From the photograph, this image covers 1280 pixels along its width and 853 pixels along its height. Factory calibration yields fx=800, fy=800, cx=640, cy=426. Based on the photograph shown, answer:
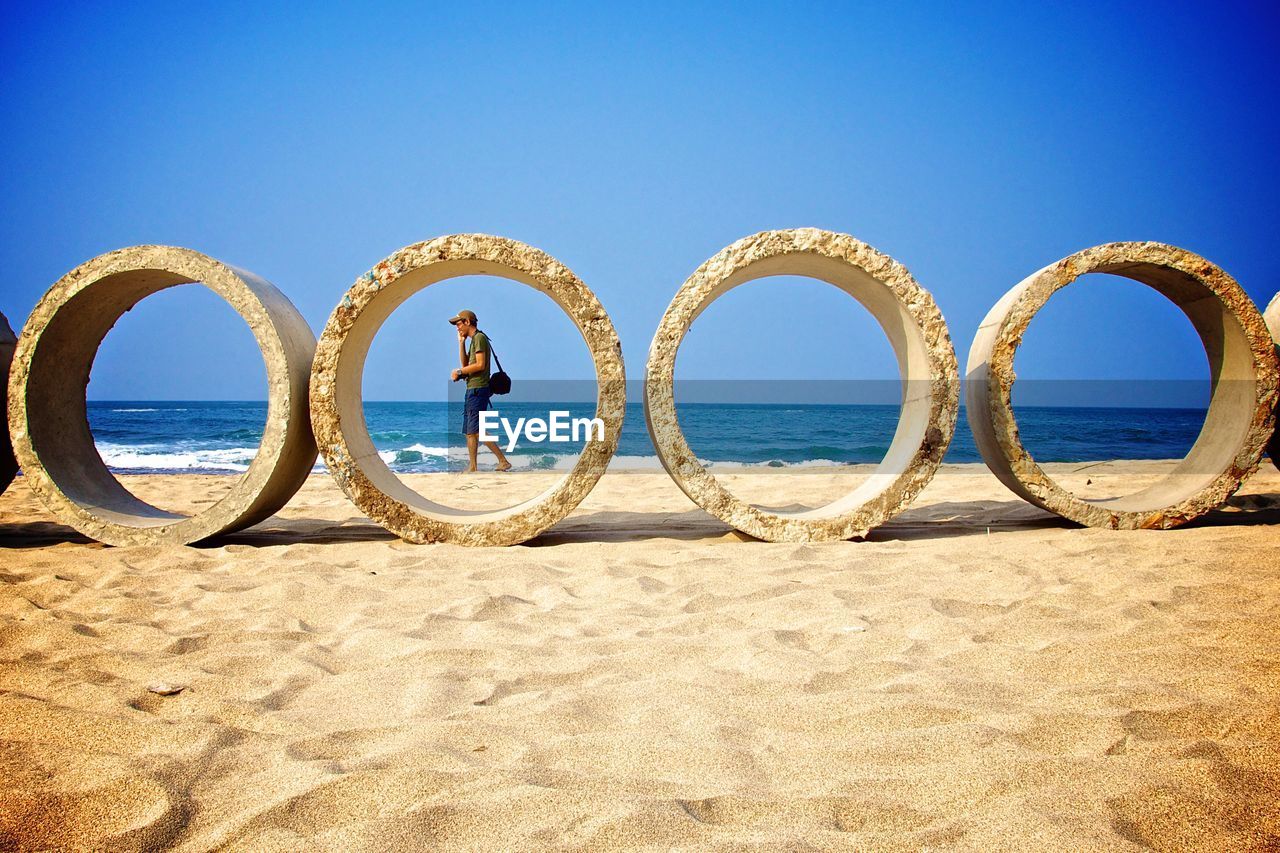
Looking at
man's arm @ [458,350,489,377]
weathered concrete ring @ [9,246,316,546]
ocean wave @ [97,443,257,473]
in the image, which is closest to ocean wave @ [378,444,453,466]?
ocean wave @ [97,443,257,473]

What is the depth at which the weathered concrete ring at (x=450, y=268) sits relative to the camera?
15.8 ft

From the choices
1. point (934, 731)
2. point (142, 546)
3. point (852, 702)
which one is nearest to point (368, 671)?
point (852, 702)

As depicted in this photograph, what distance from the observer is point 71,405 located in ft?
18.5

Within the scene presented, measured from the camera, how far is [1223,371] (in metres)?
5.72

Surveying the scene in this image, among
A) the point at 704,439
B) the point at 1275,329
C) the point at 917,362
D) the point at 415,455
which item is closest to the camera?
the point at 917,362

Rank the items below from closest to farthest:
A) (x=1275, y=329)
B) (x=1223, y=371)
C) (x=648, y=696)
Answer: (x=648, y=696) → (x=1223, y=371) → (x=1275, y=329)

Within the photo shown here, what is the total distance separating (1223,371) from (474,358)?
628cm

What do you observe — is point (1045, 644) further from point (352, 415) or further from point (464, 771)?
point (352, 415)

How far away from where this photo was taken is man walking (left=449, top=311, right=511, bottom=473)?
314 inches

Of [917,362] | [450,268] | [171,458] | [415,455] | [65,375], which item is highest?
[450,268]

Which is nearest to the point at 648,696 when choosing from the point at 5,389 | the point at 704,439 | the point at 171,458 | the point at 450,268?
the point at 450,268

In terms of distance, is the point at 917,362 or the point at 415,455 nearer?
the point at 917,362

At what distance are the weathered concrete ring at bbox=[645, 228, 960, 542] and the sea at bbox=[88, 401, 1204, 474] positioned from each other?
10.7 meters

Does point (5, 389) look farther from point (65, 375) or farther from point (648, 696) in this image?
point (648, 696)
